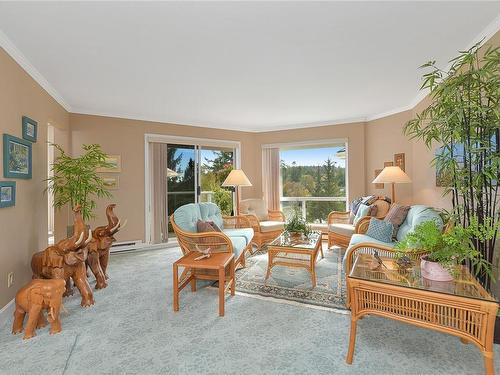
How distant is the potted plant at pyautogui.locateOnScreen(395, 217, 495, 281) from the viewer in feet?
5.77

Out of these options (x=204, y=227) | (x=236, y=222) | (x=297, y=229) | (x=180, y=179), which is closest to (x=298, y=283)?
(x=297, y=229)

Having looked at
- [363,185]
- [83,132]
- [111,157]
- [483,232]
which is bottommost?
[483,232]

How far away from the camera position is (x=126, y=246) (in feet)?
15.4

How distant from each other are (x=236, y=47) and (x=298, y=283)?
2679 millimetres

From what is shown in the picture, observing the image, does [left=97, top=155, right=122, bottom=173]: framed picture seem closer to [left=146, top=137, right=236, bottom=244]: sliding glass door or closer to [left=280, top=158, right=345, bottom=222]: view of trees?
[left=146, top=137, right=236, bottom=244]: sliding glass door

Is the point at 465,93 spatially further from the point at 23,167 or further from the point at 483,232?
the point at 23,167

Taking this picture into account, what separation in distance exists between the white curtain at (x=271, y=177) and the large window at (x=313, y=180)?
0.43ft

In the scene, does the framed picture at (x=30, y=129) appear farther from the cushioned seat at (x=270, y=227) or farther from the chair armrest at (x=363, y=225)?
the chair armrest at (x=363, y=225)

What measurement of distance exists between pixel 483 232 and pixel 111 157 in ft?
16.7

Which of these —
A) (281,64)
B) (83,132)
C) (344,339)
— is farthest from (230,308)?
(83,132)

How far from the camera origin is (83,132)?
174 inches

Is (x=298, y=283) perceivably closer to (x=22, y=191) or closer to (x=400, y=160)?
(x=400, y=160)

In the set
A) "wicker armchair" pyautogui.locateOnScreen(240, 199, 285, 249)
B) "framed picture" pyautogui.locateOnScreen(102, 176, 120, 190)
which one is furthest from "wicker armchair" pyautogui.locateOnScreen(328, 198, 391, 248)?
"framed picture" pyautogui.locateOnScreen(102, 176, 120, 190)

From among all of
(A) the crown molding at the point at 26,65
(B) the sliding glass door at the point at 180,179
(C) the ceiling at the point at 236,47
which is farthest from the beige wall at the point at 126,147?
(A) the crown molding at the point at 26,65
